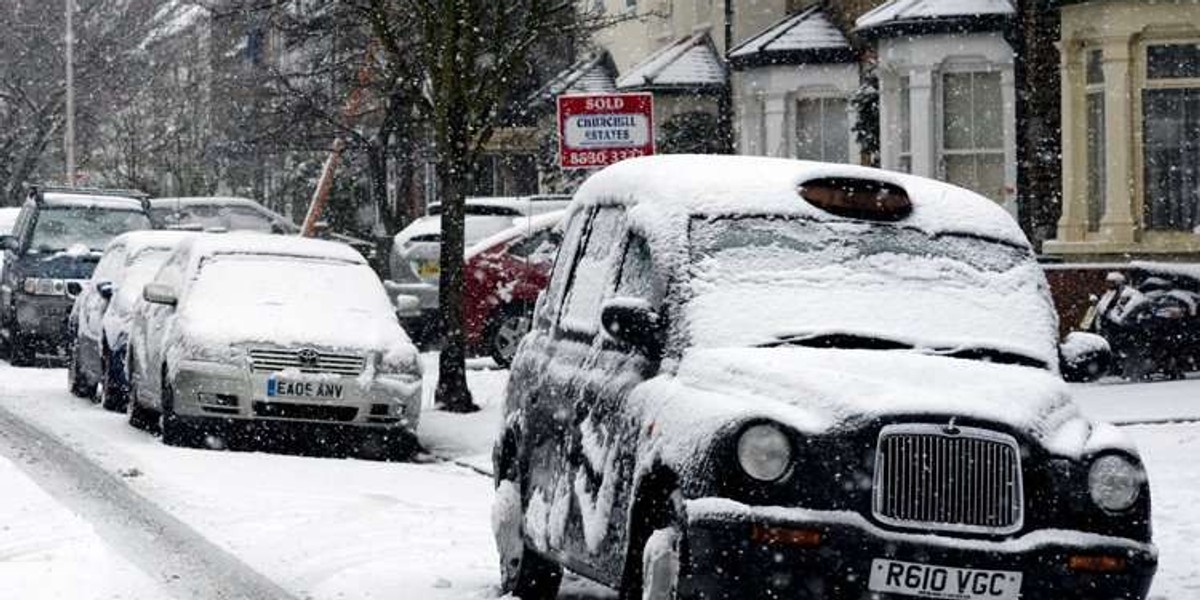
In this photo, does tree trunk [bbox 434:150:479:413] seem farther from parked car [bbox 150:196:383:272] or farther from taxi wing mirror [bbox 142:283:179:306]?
parked car [bbox 150:196:383:272]

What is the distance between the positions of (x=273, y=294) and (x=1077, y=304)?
31.4ft

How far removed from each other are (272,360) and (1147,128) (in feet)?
42.0

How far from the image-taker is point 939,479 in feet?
24.8

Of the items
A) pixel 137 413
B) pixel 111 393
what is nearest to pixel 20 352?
pixel 111 393

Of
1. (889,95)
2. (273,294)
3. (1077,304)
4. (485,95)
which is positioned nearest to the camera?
(273,294)

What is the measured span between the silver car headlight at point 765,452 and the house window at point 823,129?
29.1 meters

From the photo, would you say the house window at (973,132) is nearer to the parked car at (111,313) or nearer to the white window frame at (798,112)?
the white window frame at (798,112)

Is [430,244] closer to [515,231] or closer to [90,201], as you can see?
[515,231]

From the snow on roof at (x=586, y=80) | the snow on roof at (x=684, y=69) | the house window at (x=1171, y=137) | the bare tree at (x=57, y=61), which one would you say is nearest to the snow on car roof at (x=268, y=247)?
the house window at (x=1171, y=137)

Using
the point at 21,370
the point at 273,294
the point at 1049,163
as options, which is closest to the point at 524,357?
the point at 273,294

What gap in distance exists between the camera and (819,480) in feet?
24.6

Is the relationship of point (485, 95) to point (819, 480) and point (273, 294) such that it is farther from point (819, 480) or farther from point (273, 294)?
point (819, 480)

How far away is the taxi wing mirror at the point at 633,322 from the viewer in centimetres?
826

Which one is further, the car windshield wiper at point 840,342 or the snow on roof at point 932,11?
the snow on roof at point 932,11
